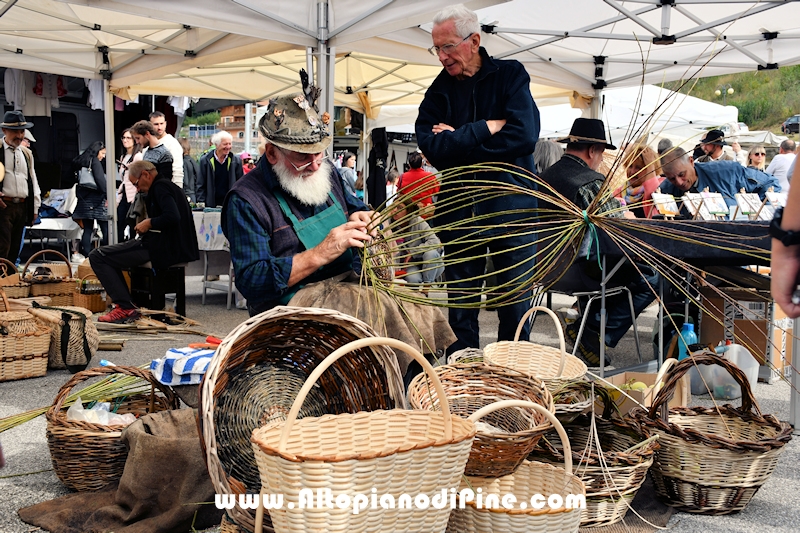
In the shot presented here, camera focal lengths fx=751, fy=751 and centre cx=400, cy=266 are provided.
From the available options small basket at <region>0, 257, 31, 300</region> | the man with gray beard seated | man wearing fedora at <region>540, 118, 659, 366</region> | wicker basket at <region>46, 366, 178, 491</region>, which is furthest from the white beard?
small basket at <region>0, 257, 31, 300</region>

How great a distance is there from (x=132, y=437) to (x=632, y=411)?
1.68 m

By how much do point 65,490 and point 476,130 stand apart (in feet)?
6.68

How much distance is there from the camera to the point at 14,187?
7.30m

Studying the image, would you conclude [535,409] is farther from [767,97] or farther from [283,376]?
[767,97]

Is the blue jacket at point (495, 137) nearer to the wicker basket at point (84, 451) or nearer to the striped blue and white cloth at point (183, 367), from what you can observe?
the striped blue and white cloth at point (183, 367)

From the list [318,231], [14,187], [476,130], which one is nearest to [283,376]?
[318,231]

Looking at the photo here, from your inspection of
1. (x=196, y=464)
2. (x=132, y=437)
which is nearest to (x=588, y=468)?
(x=196, y=464)

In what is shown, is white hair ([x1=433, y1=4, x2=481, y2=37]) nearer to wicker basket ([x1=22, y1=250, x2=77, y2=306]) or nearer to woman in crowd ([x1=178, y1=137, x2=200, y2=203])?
wicker basket ([x1=22, y1=250, x2=77, y2=306])

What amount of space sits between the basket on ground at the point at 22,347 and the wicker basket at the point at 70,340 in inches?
2.6

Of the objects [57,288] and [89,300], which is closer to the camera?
[57,288]

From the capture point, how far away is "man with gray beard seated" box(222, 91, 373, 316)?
8.50 ft

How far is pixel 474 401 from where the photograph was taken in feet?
7.96

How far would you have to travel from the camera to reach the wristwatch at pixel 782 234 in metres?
1.04

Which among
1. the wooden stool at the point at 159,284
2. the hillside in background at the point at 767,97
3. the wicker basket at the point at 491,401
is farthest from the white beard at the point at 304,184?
the hillside in background at the point at 767,97
